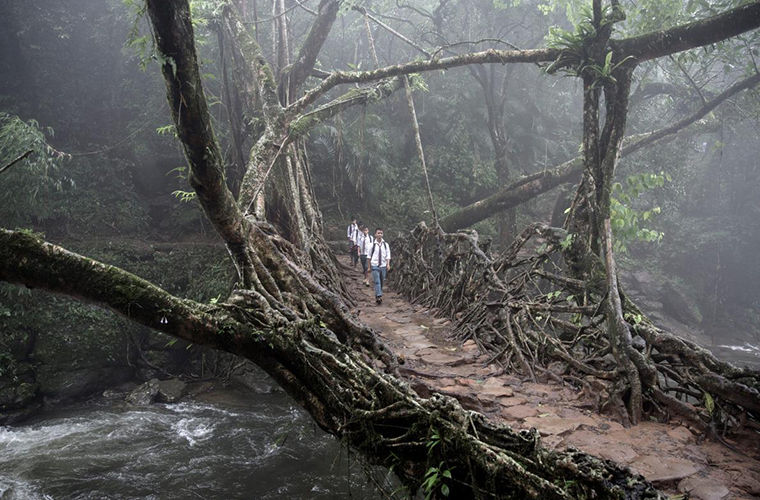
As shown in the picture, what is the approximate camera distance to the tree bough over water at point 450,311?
2418 mm

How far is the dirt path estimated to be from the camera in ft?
9.04

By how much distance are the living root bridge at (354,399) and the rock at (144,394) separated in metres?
5.62

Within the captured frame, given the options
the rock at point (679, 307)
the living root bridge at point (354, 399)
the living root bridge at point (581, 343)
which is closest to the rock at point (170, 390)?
the living root bridge at point (581, 343)

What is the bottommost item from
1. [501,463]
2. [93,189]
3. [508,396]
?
[508,396]

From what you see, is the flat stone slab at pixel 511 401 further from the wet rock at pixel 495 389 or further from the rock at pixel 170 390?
the rock at pixel 170 390

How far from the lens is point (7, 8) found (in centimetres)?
1292

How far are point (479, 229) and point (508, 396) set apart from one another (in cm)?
1276

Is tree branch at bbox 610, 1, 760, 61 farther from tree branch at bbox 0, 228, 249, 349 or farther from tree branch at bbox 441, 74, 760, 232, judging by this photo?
tree branch at bbox 441, 74, 760, 232

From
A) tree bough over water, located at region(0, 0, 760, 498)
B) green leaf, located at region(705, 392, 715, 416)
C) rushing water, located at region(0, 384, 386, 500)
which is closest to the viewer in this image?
tree bough over water, located at region(0, 0, 760, 498)

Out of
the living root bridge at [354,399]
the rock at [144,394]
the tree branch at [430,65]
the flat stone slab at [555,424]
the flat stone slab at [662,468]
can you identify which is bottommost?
the rock at [144,394]

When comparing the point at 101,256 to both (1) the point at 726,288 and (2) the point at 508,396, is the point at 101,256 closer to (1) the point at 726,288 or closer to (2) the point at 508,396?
(2) the point at 508,396

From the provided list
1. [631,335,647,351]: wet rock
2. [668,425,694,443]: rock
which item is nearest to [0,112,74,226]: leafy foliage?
[631,335,647,351]: wet rock

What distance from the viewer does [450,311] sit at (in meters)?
7.24

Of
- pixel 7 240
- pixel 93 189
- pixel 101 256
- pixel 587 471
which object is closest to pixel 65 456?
pixel 7 240
